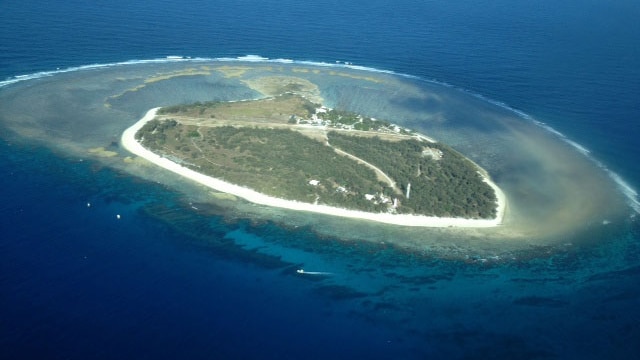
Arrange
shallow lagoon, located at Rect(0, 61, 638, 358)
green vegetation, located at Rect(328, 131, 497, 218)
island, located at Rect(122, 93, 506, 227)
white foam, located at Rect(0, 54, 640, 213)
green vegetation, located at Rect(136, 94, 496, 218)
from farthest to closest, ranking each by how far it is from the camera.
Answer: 1. white foam, located at Rect(0, 54, 640, 213)
2. green vegetation, located at Rect(136, 94, 496, 218)
3. green vegetation, located at Rect(328, 131, 497, 218)
4. island, located at Rect(122, 93, 506, 227)
5. shallow lagoon, located at Rect(0, 61, 638, 358)

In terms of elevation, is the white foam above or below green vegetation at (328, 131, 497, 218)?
above

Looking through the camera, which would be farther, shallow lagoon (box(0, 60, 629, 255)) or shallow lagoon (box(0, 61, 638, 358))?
shallow lagoon (box(0, 60, 629, 255))

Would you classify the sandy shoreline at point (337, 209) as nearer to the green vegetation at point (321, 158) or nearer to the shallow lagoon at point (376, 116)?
the green vegetation at point (321, 158)

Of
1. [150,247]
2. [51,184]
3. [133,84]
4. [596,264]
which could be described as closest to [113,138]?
[51,184]

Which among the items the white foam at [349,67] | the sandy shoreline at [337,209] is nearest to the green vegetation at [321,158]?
the sandy shoreline at [337,209]

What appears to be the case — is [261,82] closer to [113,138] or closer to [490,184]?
[113,138]

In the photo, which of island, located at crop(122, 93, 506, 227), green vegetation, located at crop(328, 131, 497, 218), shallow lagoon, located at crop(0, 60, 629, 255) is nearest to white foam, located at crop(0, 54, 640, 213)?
shallow lagoon, located at crop(0, 60, 629, 255)

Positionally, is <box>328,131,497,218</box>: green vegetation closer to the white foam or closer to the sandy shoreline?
the sandy shoreline
